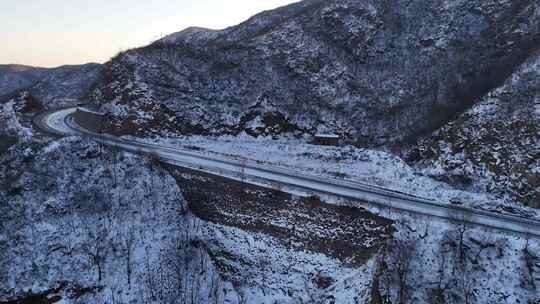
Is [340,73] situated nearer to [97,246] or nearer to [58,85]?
[97,246]

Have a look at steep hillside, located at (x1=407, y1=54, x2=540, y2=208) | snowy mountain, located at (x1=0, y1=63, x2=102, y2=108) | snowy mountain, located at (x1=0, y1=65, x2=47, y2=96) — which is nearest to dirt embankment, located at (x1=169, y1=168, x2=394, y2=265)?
steep hillside, located at (x1=407, y1=54, x2=540, y2=208)

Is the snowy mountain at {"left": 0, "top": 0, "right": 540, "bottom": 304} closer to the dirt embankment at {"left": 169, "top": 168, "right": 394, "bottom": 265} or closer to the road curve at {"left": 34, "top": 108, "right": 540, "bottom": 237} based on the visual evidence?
the dirt embankment at {"left": 169, "top": 168, "right": 394, "bottom": 265}

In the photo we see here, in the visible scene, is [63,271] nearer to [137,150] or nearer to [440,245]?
[137,150]

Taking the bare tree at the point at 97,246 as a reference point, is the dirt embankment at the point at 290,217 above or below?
above

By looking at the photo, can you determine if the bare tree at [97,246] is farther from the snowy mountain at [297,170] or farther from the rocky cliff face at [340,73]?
the rocky cliff face at [340,73]

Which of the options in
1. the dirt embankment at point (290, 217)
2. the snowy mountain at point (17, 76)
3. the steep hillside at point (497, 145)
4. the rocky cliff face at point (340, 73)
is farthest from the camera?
the snowy mountain at point (17, 76)

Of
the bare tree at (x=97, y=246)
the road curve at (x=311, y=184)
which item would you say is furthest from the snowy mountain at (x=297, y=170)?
the road curve at (x=311, y=184)

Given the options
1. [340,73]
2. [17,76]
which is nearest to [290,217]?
[340,73]
